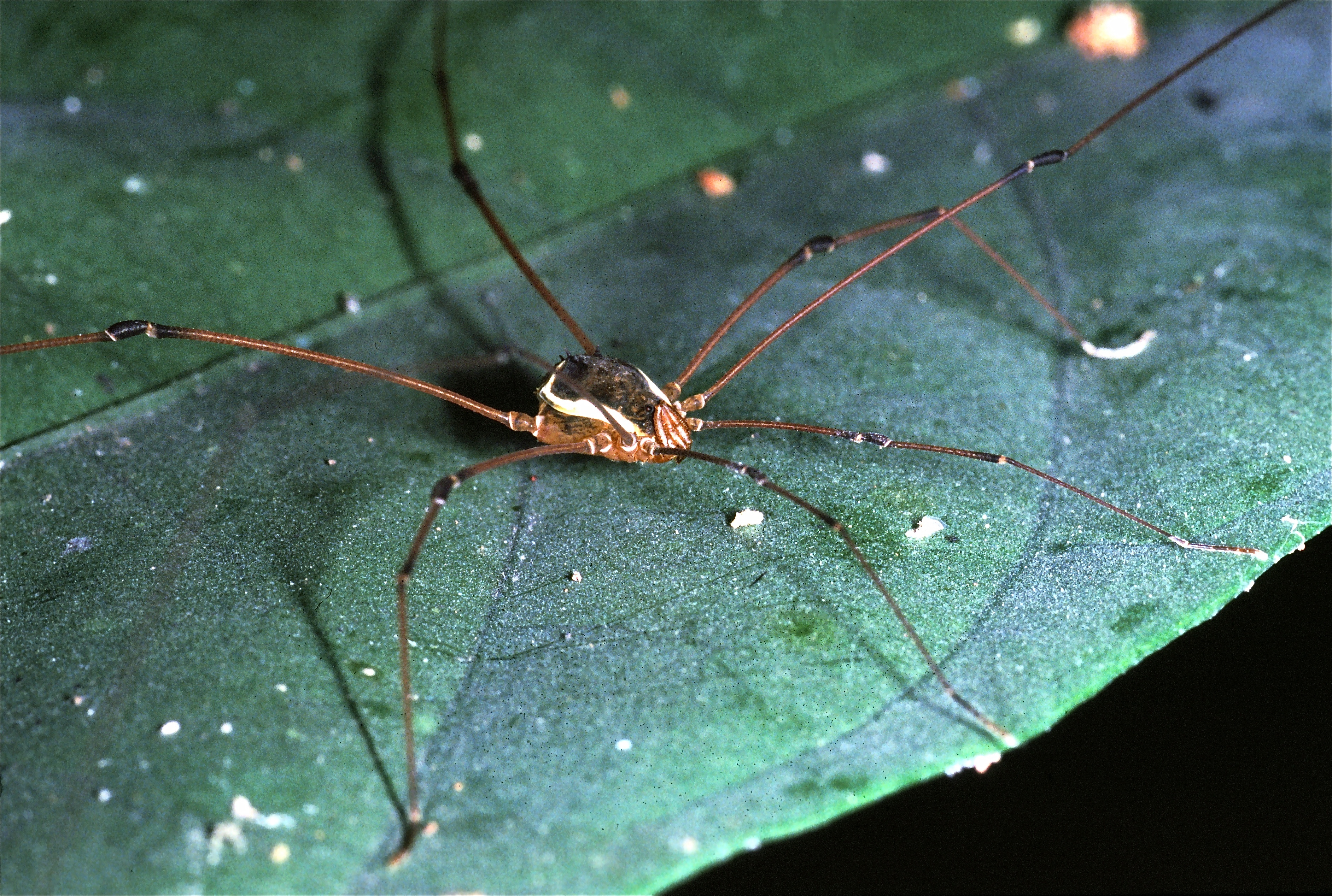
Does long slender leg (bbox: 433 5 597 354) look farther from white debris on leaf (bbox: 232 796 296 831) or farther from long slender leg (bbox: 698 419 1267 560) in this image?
white debris on leaf (bbox: 232 796 296 831)

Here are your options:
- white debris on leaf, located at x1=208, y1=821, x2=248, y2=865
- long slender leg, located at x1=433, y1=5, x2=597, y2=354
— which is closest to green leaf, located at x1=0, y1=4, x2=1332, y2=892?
white debris on leaf, located at x1=208, y1=821, x2=248, y2=865

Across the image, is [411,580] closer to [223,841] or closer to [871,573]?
[223,841]

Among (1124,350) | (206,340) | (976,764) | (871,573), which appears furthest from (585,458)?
(1124,350)

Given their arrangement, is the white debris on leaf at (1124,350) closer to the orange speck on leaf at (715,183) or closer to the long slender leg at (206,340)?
the orange speck on leaf at (715,183)

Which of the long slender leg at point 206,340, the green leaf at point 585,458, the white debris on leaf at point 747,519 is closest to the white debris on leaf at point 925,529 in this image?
the green leaf at point 585,458

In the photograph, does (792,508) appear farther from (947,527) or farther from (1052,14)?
(1052,14)

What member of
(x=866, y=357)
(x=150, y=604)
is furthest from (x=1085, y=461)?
(x=150, y=604)
